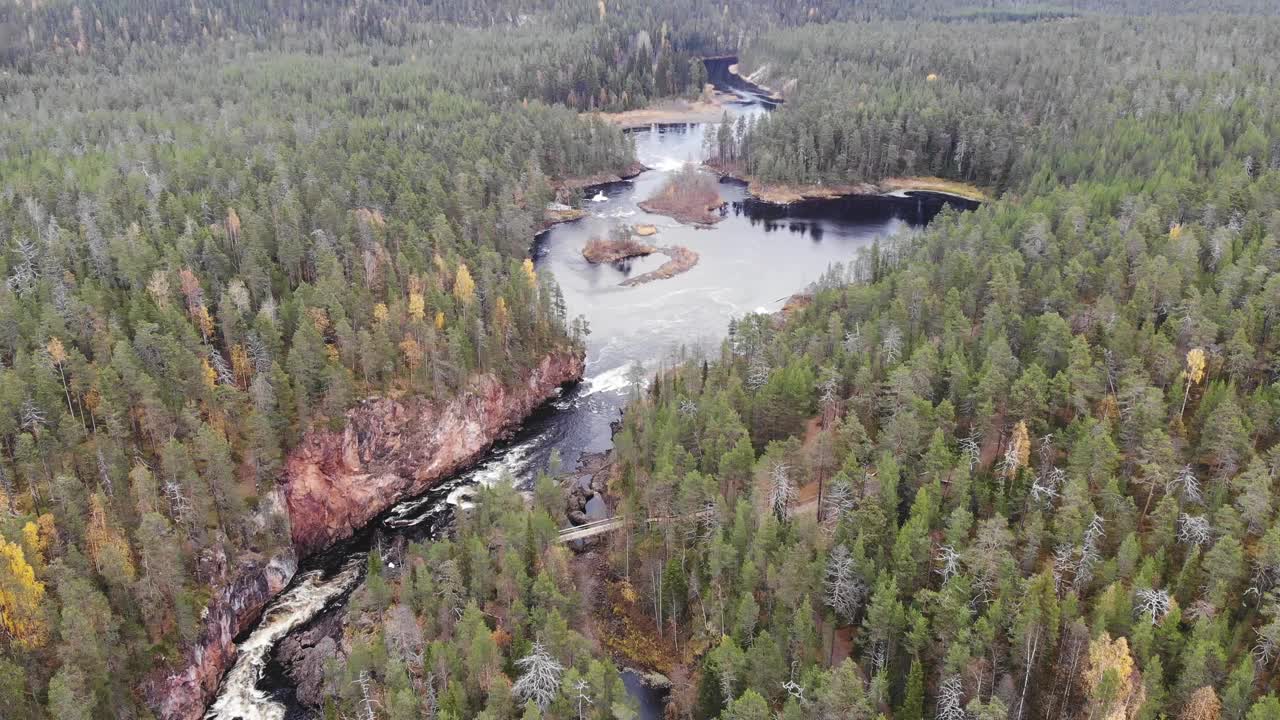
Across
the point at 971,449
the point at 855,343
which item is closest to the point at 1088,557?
the point at 971,449

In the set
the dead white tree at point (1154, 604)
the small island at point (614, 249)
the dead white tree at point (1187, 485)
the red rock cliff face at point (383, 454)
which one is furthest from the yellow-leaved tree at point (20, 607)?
the small island at point (614, 249)

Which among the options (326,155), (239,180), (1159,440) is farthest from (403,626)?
(326,155)

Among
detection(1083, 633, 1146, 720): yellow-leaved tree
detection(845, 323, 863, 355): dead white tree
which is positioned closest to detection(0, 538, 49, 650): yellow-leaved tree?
detection(1083, 633, 1146, 720): yellow-leaved tree

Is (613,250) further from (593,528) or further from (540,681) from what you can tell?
(540,681)

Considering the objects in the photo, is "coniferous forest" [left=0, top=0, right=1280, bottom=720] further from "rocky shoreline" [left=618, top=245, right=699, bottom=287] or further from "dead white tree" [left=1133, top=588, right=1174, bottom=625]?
"rocky shoreline" [left=618, top=245, right=699, bottom=287]

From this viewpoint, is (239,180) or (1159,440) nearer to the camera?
(1159,440)

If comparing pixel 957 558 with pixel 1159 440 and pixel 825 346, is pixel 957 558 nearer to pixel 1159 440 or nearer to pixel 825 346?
pixel 1159 440

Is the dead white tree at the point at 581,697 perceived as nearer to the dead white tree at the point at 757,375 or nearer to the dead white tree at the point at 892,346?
the dead white tree at the point at 757,375
